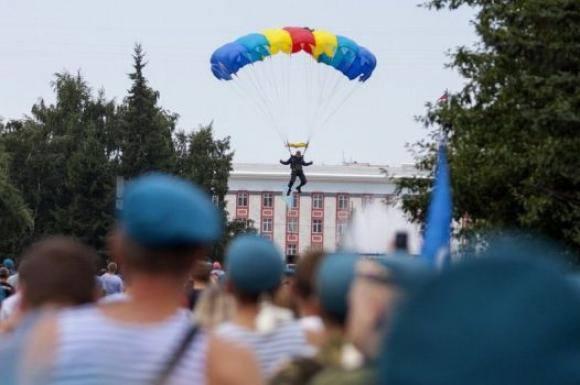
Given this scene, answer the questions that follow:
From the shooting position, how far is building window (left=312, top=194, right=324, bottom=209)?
16462cm

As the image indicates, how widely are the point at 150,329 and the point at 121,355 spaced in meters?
0.09

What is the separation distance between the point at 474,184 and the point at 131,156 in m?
55.6

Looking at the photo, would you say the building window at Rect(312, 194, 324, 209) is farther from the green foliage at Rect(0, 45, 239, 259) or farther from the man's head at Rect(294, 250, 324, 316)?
the man's head at Rect(294, 250, 324, 316)

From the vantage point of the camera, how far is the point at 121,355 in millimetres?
3660

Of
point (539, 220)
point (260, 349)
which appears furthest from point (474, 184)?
point (260, 349)

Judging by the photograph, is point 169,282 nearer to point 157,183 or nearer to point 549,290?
point 157,183

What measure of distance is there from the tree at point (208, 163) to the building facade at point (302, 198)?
5937 centimetres

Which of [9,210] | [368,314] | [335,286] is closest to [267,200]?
[9,210]

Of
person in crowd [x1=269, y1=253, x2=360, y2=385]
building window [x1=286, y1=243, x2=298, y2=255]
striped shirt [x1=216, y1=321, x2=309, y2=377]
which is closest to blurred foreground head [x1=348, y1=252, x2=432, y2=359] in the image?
person in crowd [x1=269, y1=253, x2=360, y2=385]

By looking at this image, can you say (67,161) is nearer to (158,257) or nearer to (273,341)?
Answer: (273,341)

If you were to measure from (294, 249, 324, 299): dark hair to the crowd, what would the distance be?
95mm

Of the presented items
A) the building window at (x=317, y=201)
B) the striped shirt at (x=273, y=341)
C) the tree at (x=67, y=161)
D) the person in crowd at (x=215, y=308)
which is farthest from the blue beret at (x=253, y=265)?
the building window at (x=317, y=201)

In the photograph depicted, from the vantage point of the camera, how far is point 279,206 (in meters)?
166

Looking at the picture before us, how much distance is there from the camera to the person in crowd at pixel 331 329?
175 inches
